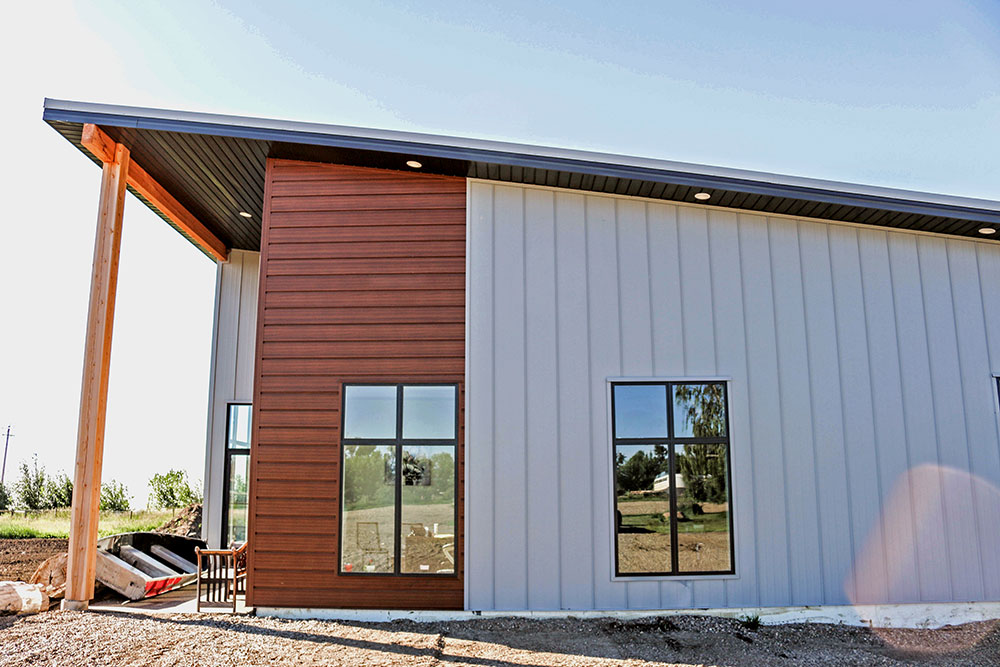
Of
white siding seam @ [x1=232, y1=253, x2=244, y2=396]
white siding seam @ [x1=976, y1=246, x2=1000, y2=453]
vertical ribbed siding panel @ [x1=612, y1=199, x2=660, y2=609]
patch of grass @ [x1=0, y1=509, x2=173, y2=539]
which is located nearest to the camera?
vertical ribbed siding panel @ [x1=612, y1=199, x2=660, y2=609]

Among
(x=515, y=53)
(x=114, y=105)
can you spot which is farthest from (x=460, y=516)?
(x=515, y=53)

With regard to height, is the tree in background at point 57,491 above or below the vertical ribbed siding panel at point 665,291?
below

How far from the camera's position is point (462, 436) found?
660 cm

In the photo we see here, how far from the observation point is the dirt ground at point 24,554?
30.5 ft

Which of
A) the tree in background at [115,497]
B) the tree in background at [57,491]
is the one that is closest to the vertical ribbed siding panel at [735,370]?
the tree in background at [115,497]

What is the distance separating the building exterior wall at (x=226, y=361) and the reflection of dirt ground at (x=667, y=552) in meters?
5.83

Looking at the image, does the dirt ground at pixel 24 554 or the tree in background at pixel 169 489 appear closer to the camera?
the dirt ground at pixel 24 554

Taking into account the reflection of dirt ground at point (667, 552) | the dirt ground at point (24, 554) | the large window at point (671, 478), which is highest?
the large window at point (671, 478)

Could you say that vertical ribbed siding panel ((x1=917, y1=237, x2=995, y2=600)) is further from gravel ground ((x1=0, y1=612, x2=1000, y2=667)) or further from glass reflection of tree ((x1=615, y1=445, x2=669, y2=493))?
glass reflection of tree ((x1=615, y1=445, x2=669, y2=493))

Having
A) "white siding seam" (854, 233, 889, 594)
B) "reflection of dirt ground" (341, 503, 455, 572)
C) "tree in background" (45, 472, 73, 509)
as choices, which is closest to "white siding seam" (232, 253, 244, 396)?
"reflection of dirt ground" (341, 503, 455, 572)

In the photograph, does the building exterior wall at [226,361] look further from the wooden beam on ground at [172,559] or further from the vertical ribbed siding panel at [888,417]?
the vertical ribbed siding panel at [888,417]

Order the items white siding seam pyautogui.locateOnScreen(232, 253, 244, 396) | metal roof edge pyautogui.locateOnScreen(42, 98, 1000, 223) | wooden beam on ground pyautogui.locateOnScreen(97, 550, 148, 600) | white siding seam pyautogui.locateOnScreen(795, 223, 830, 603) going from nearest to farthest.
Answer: metal roof edge pyautogui.locateOnScreen(42, 98, 1000, 223)
white siding seam pyautogui.locateOnScreen(795, 223, 830, 603)
wooden beam on ground pyautogui.locateOnScreen(97, 550, 148, 600)
white siding seam pyautogui.locateOnScreen(232, 253, 244, 396)

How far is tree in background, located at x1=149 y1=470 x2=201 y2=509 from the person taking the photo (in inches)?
729

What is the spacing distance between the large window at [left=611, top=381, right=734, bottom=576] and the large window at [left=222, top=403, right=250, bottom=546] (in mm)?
5551
